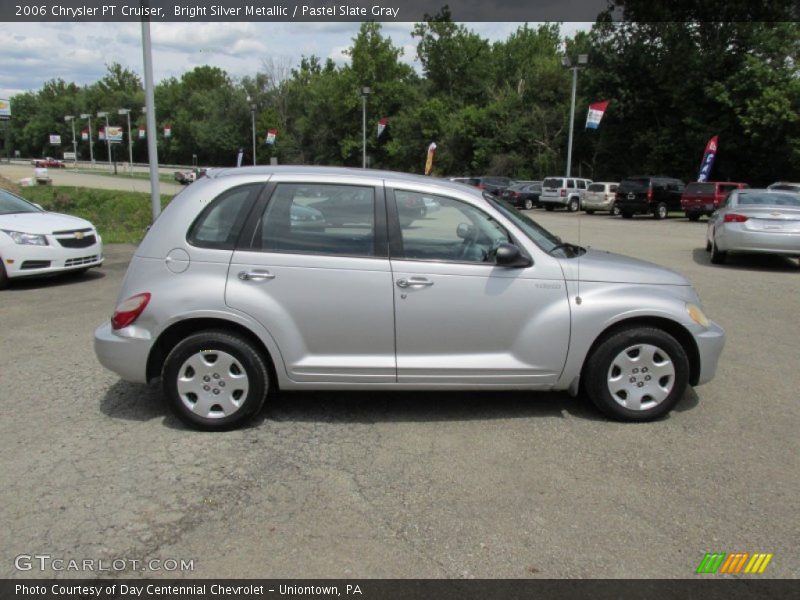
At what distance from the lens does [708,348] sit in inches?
188

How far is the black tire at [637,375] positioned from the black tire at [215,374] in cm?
237

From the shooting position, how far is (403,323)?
14.9ft

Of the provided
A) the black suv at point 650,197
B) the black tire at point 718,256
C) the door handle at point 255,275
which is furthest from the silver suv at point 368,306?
the black suv at point 650,197

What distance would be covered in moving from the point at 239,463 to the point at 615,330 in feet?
9.17

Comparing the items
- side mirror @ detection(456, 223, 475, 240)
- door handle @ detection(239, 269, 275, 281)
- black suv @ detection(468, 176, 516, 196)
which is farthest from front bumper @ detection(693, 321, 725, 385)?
black suv @ detection(468, 176, 516, 196)

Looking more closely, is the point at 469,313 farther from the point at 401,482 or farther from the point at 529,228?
the point at 401,482

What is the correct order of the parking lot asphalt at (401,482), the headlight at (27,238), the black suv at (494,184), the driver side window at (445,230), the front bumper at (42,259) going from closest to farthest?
the parking lot asphalt at (401,482), the driver side window at (445,230), the front bumper at (42,259), the headlight at (27,238), the black suv at (494,184)

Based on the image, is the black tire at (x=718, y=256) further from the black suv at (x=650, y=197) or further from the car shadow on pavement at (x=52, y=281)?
the black suv at (x=650, y=197)

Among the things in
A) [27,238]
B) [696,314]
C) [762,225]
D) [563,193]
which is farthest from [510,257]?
[563,193]

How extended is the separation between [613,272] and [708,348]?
2.95 ft

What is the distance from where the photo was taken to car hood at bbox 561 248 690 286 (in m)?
Answer: 4.70

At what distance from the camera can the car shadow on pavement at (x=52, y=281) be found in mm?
10023
